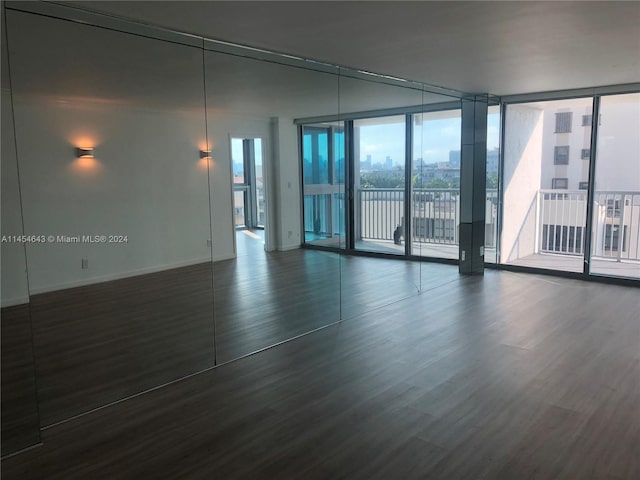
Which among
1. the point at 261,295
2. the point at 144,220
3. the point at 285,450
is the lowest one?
the point at 285,450

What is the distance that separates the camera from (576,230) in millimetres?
7488

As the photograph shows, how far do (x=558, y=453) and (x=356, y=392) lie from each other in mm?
1310

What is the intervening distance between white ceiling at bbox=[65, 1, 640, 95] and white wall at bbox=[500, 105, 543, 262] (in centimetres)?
230

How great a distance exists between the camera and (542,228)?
25.6 feet

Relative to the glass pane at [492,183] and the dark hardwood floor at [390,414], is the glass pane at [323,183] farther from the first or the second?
the glass pane at [492,183]

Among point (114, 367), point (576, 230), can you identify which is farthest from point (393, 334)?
point (576, 230)

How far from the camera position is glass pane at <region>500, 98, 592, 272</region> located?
23.2 ft

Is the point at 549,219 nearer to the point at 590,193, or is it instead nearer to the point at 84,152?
the point at 590,193

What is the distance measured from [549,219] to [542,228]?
0.58 ft

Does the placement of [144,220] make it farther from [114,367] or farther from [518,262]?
[518,262]

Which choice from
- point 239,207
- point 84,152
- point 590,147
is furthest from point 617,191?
point 84,152

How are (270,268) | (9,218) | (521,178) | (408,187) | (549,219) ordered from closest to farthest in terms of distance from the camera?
1. (9,218)
2. (270,268)
3. (408,187)
4. (521,178)
5. (549,219)

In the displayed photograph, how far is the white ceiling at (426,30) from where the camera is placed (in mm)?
2893

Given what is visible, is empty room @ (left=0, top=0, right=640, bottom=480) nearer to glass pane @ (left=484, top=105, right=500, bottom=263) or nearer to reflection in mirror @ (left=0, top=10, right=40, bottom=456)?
reflection in mirror @ (left=0, top=10, right=40, bottom=456)
